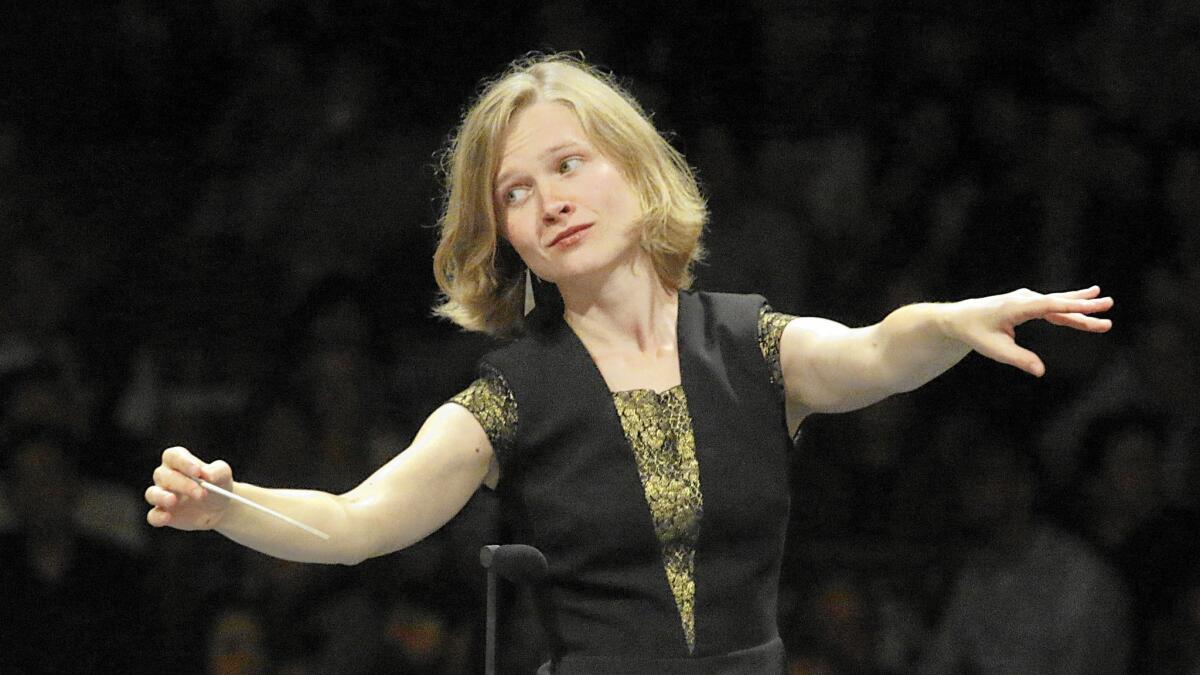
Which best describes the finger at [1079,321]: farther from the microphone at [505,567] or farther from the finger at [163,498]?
the finger at [163,498]

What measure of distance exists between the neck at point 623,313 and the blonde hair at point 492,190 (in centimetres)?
4

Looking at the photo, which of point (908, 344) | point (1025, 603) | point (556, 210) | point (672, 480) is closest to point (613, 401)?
point (672, 480)

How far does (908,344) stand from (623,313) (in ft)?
1.13

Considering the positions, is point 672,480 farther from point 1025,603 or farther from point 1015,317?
point 1025,603

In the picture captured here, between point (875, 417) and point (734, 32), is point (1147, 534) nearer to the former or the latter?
point (875, 417)

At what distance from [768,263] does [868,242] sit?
19 centimetres

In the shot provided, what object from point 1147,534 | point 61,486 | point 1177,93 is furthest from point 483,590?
point 1177,93

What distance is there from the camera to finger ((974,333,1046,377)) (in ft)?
5.02

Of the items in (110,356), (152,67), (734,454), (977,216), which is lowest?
(734,454)

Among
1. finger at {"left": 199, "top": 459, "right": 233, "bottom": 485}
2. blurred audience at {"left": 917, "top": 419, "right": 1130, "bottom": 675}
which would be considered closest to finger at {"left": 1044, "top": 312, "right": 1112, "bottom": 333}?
finger at {"left": 199, "top": 459, "right": 233, "bottom": 485}

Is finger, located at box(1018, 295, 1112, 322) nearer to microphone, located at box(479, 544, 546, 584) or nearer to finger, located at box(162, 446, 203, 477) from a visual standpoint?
microphone, located at box(479, 544, 546, 584)

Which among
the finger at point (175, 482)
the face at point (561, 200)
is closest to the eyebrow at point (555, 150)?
the face at point (561, 200)

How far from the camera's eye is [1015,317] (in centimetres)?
157

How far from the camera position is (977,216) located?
9.96 ft
